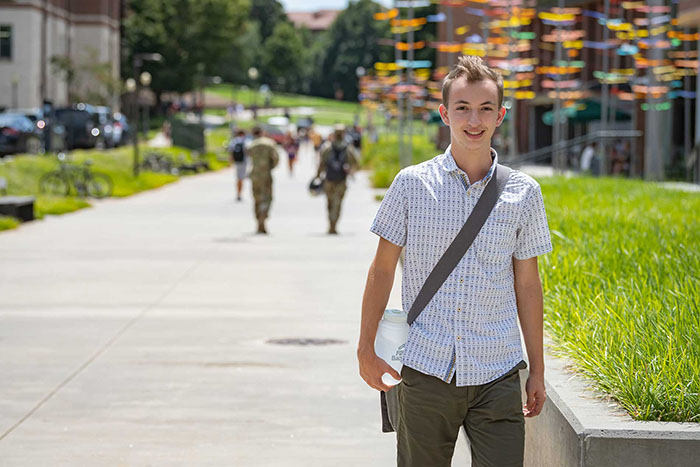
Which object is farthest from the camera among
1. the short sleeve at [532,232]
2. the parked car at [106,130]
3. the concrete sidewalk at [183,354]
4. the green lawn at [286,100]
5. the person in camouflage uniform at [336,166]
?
the green lawn at [286,100]

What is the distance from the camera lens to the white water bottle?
12.8ft

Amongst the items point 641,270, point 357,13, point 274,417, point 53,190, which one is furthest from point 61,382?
point 357,13

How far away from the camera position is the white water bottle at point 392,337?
3.91 meters

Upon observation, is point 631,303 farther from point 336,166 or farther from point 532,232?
point 336,166

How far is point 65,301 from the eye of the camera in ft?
40.7

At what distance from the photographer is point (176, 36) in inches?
4316

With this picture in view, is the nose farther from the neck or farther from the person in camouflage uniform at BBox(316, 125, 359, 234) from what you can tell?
the person in camouflage uniform at BBox(316, 125, 359, 234)

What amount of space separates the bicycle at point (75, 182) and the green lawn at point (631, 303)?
721 inches

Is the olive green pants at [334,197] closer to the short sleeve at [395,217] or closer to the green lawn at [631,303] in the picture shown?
the green lawn at [631,303]

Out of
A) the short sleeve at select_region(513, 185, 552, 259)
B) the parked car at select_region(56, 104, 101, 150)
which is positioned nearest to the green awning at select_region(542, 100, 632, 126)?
the parked car at select_region(56, 104, 101, 150)

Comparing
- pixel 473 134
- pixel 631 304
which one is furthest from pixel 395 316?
pixel 631 304

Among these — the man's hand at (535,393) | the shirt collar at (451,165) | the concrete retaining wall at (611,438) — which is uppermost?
the shirt collar at (451,165)

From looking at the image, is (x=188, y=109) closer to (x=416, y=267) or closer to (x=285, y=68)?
(x=285, y=68)

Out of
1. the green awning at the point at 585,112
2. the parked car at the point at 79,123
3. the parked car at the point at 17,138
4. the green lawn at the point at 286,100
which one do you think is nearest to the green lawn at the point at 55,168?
the parked car at the point at 17,138
